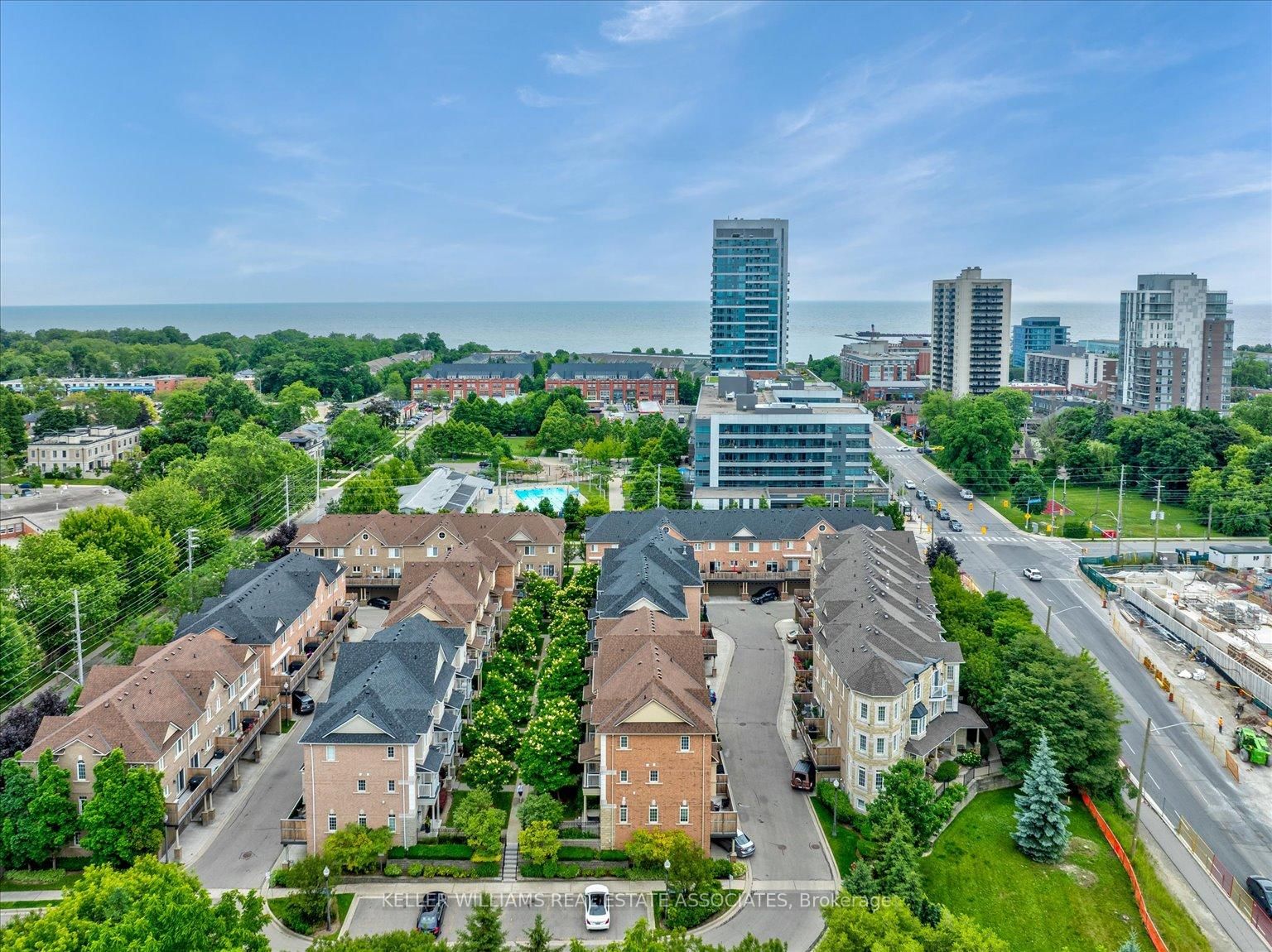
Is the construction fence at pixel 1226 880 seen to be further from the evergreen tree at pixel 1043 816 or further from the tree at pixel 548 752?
the tree at pixel 548 752

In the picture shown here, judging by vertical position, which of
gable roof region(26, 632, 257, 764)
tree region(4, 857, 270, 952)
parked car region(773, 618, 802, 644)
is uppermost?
gable roof region(26, 632, 257, 764)

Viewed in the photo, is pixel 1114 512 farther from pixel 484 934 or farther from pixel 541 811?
pixel 484 934

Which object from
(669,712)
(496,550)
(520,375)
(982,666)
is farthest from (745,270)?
(669,712)

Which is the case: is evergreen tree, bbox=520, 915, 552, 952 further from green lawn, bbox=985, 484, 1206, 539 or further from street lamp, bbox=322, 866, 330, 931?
green lawn, bbox=985, 484, 1206, 539

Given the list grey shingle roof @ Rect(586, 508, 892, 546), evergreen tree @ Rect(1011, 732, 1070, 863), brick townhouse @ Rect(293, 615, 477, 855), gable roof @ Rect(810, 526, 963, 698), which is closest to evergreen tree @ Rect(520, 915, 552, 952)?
brick townhouse @ Rect(293, 615, 477, 855)

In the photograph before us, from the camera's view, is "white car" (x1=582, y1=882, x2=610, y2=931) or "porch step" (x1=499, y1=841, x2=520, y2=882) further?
"porch step" (x1=499, y1=841, x2=520, y2=882)

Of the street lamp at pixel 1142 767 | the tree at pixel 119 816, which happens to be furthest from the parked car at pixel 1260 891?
the tree at pixel 119 816
